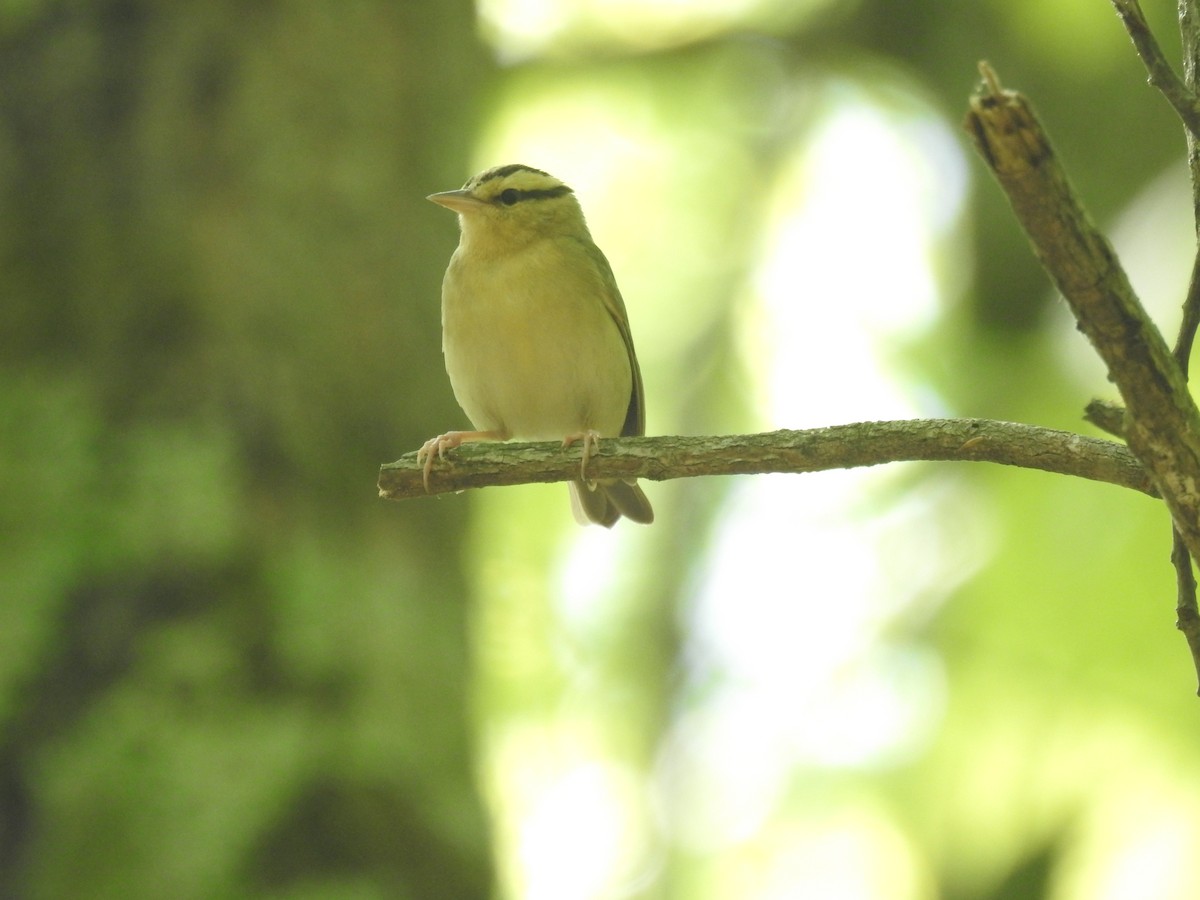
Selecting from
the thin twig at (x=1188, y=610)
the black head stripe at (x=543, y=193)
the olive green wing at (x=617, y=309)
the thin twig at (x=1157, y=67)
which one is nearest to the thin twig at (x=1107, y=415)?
the thin twig at (x=1188, y=610)

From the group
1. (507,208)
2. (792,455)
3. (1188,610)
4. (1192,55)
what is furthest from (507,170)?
(1188,610)

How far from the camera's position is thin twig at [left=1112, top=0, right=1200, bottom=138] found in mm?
2182

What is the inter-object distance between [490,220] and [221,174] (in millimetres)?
1429

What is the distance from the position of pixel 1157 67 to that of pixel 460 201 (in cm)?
384

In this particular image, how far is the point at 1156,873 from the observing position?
831cm

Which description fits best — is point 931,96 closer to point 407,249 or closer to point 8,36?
point 407,249

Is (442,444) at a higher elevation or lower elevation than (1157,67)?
lower

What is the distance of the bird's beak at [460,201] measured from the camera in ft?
18.2

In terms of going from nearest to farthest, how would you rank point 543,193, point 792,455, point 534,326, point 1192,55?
point 1192,55, point 792,455, point 534,326, point 543,193

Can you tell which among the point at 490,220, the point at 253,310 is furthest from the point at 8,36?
the point at 490,220

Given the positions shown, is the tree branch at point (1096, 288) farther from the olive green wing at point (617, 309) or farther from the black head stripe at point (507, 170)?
the black head stripe at point (507, 170)

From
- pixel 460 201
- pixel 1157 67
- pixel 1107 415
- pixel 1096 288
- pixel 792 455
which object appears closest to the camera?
pixel 1096 288

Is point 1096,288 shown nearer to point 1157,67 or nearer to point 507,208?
point 1157,67

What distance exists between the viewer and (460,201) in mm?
5625
